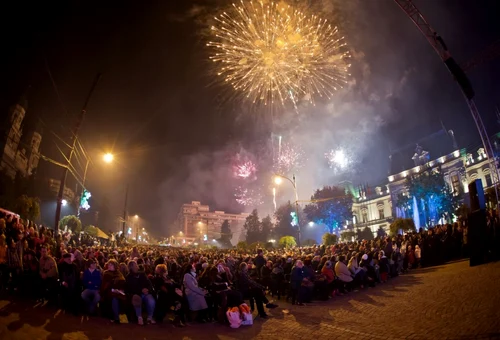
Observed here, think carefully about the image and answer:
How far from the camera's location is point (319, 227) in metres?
85.6

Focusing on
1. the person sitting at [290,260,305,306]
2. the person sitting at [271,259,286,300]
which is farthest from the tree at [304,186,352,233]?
the person sitting at [290,260,305,306]

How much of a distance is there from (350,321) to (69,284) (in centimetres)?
826

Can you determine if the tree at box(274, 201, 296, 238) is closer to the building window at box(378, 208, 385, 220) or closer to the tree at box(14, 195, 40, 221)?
the building window at box(378, 208, 385, 220)

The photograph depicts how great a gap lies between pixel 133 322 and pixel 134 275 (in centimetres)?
131

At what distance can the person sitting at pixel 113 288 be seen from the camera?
835 centimetres

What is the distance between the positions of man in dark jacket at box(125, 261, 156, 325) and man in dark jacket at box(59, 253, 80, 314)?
189 centimetres

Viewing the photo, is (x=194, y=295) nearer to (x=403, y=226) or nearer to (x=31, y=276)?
(x=31, y=276)

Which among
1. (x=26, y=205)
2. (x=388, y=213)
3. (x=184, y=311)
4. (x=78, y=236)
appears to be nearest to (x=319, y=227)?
(x=388, y=213)

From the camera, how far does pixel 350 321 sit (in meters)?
7.83

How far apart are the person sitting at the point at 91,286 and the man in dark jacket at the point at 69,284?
1.39 ft

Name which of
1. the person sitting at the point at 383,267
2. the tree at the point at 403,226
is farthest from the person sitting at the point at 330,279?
the tree at the point at 403,226

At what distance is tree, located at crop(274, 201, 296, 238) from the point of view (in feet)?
242

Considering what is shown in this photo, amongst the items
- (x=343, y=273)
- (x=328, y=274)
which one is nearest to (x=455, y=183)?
(x=343, y=273)

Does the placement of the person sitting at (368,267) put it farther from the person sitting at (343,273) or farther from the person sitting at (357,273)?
the person sitting at (343,273)
